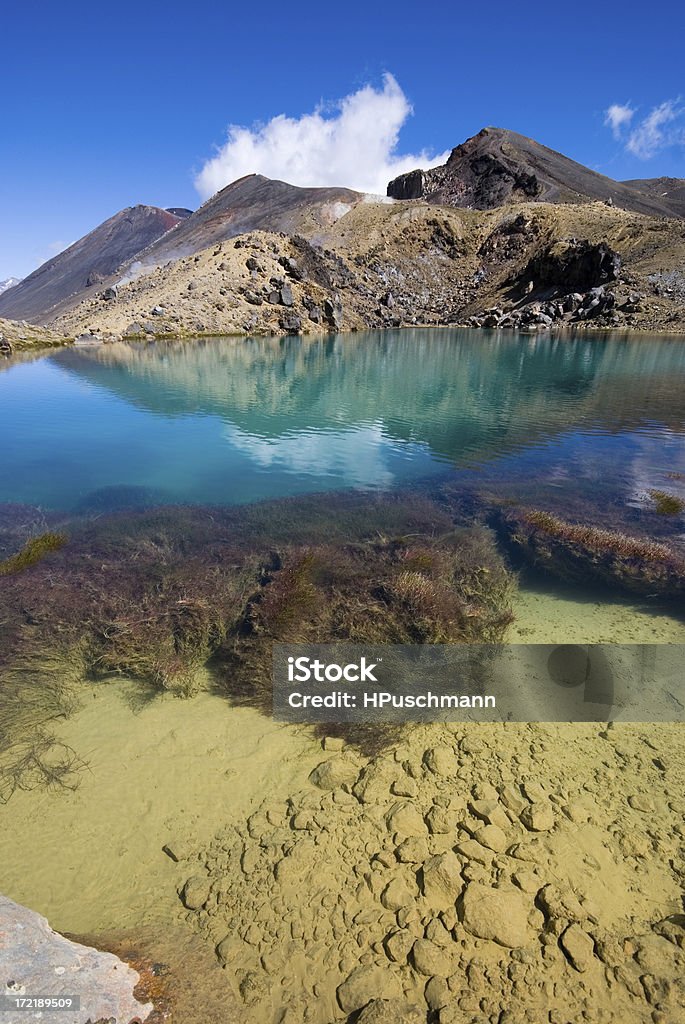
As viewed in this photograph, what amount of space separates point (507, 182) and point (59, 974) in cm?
19917

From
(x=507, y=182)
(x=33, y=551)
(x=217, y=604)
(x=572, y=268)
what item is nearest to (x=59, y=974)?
(x=217, y=604)

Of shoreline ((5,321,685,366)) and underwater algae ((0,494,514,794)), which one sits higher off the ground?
shoreline ((5,321,685,366))

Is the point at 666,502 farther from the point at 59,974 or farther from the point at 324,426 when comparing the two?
the point at 59,974

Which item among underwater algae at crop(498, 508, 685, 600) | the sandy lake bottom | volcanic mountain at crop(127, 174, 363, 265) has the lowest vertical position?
the sandy lake bottom

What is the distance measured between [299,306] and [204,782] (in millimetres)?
102067

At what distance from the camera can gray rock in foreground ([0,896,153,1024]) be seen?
356 centimetres

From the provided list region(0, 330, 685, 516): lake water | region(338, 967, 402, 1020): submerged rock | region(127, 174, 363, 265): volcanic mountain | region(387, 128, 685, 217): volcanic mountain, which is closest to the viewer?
region(338, 967, 402, 1020): submerged rock

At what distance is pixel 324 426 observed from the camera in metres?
28.5

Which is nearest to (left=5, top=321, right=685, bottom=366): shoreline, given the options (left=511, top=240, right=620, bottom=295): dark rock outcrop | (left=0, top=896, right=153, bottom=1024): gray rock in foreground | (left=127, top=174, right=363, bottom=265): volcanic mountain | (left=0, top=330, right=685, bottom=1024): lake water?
(left=511, top=240, right=620, bottom=295): dark rock outcrop

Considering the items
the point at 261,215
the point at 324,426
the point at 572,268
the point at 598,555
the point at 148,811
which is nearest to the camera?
the point at 148,811

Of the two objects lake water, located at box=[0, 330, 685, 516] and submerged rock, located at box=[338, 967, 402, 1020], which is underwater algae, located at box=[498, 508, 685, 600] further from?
submerged rock, located at box=[338, 967, 402, 1020]

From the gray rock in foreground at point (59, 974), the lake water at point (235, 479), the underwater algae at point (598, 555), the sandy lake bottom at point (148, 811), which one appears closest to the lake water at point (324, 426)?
the lake water at point (235, 479)

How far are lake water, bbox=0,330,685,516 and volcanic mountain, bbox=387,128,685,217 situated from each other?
133040 millimetres

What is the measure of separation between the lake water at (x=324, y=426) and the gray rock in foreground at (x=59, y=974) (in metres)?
13.8
